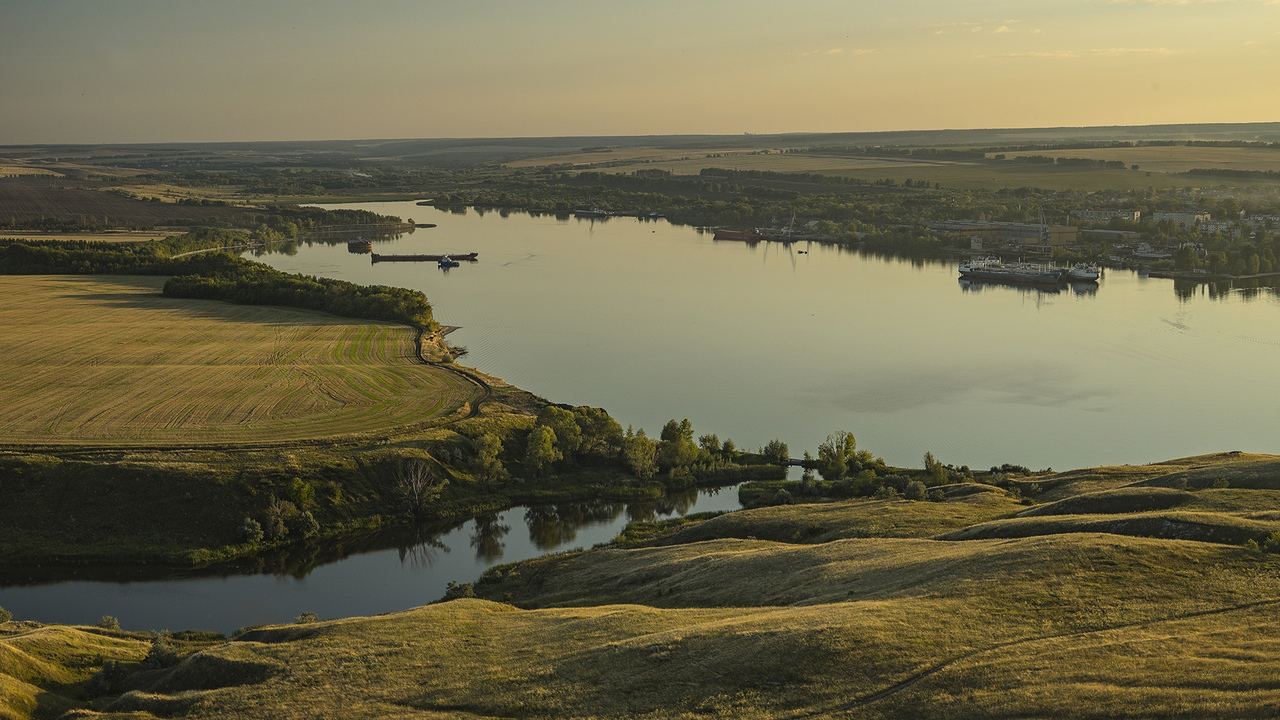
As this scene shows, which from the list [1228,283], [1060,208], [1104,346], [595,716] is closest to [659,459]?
[595,716]

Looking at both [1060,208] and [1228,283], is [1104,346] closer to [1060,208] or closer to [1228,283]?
[1228,283]

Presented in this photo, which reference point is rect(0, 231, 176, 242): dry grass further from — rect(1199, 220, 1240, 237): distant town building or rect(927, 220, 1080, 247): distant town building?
rect(1199, 220, 1240, 237): distant town building

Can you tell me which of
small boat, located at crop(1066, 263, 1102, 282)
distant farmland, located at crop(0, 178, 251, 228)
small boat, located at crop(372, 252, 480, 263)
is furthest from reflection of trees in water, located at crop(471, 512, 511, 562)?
distant farmland, located at crop(0, 178, 251, 228)

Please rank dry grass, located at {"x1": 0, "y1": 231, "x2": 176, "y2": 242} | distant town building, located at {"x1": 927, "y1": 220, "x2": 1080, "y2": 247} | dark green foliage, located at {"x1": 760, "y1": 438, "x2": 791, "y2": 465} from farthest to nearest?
distant town building, located at {"x1": 927, "y1": 220, "x2": 1080, "y2": 247} < dry grass, located at {"x1": 0, "y1": 231, "x2": 176, "y2": 242} < dark green foliage, located at {"x1": 760, "y1": 438, "x2": 791, "y2": 465}

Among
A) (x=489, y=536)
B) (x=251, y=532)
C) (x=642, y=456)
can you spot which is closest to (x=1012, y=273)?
(x=642, y=456)

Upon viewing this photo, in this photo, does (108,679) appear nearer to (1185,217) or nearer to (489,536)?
(489,536)

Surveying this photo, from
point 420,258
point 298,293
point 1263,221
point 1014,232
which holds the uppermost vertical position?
point 1263,221
